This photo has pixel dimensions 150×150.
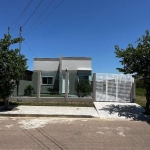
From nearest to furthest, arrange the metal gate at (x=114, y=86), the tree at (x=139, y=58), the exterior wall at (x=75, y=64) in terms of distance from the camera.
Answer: the tree at (x=139, y=58) < the metal gate at (x=114, y=86) < the exterior wall at (x=75, y=64)

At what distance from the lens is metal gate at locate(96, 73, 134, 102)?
1600cm

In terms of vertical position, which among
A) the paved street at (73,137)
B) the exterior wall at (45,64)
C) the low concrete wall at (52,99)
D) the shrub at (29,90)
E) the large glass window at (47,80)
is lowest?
the paved street at (73,137)

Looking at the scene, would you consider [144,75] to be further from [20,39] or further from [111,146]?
[20,39]

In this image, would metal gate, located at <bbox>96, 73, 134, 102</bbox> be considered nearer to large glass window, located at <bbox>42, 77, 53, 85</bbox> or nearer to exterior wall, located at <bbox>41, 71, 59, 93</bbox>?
exterior wall, located at <bbox>41, 71, 59, 93</bbox>

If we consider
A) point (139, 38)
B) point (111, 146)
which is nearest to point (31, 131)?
point (111, 146)

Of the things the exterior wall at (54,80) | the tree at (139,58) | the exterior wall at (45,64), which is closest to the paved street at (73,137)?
the tree at (139,58)

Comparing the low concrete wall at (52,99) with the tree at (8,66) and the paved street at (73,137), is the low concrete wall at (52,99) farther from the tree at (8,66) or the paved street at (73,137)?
the paved street at (73,137)

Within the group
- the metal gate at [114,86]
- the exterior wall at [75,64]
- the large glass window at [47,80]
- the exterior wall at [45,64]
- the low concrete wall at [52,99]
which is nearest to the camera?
the low concrete wall at [52,99]

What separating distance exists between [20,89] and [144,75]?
1038cm

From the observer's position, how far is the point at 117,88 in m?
16.0

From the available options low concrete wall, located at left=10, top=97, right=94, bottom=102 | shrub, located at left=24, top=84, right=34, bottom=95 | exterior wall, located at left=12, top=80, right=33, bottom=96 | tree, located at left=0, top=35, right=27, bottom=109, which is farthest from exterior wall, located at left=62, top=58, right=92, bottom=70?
tree, located at left=0, top=35, right=27, bottom=109

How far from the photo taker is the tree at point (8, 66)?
11992 millimetres

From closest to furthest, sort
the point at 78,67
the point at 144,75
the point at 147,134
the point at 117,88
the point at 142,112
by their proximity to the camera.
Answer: the point at 147,134 < the point at 144,75 < the point at 142,112 < the point at 117,88 < the point at 78,67

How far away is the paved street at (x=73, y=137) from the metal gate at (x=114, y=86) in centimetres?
728
